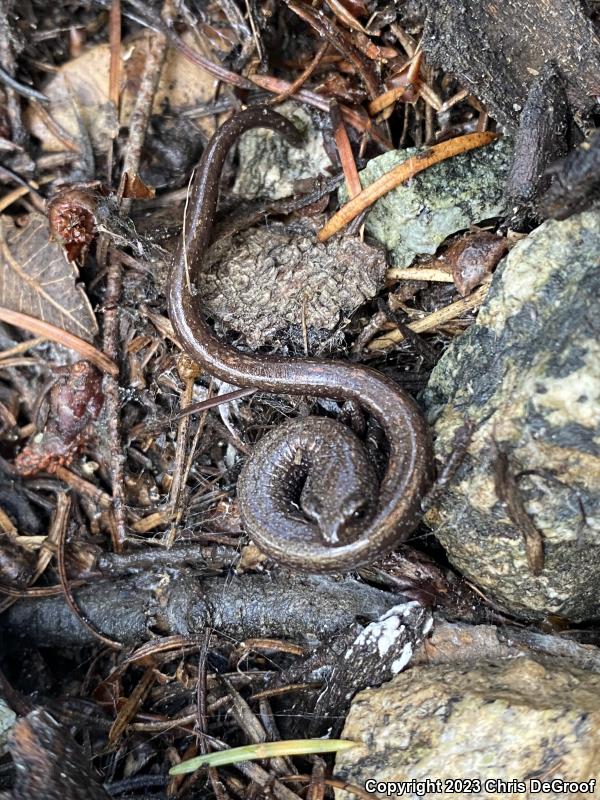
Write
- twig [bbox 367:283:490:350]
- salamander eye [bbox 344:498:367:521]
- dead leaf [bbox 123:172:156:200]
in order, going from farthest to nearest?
dead leaf [bbox 123:172:156:200] → twig [bbox 367:283:490:350] → salamander eye [bbox 344:498:367:521]

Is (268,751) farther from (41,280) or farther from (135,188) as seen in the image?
(135,188)

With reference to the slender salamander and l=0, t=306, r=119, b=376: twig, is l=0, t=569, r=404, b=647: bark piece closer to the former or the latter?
the slender salamander

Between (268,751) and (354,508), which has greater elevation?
(354,508)

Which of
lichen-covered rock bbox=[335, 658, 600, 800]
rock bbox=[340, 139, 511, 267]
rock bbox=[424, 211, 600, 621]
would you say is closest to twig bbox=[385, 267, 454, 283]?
rock bbox=[340, 139, 511, 267]

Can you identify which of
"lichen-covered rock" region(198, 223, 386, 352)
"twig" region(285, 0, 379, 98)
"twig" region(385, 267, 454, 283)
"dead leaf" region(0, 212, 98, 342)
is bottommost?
"dead leaf" region(0, 212, 98, 342)

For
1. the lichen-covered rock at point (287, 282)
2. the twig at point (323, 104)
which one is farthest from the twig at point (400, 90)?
the lichen-covered rock at point (287, 282)

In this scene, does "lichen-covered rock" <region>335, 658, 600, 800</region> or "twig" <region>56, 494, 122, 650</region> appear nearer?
"lichen-covered rock" <region>335, 658, 600, 800</region>

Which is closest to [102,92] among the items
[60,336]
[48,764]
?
[60,336]
